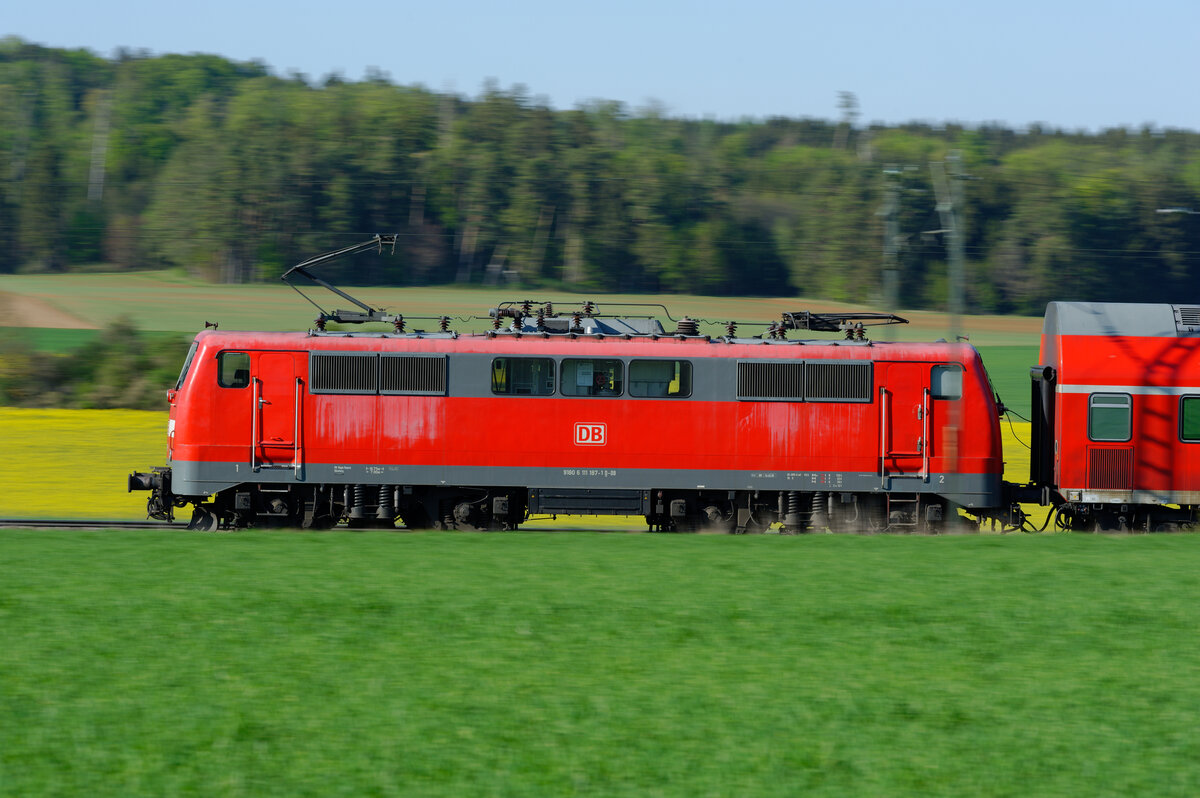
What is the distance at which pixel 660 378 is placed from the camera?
21984mm

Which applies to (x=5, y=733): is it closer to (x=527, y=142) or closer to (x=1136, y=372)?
(x=1136, y=372)

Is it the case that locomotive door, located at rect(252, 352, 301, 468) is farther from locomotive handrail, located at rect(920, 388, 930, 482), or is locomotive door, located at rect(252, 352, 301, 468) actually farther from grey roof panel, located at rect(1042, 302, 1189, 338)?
grey roof panel, located at rect(1042, 302, 1189, 338)

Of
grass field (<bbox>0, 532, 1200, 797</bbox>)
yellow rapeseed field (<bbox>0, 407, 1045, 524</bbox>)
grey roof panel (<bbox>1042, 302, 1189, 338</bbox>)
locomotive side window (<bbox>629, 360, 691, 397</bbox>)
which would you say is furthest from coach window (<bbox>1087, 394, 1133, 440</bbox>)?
locomotive side window (<bbox>629, 360, 691, 397</bbox>)

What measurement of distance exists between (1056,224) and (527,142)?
34971mm

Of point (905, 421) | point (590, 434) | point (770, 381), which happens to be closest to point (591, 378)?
point (590, 434)

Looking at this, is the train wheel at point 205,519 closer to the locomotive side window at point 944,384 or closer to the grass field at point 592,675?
the grass field at point 592,675

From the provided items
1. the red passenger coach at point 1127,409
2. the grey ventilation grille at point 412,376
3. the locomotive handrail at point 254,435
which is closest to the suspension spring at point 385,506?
the grey ventilation grille at point 412,376

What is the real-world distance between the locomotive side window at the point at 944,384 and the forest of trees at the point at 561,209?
50.2 metres

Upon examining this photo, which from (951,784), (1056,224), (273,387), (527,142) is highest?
(527,142)

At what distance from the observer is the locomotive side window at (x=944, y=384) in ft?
72.5

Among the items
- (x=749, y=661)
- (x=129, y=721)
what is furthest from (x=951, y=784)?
(x=129, y=721)

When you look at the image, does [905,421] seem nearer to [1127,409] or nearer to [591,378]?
[1127,409]

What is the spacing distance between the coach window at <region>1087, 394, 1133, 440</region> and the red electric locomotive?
1.80m

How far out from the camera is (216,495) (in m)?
22.6
